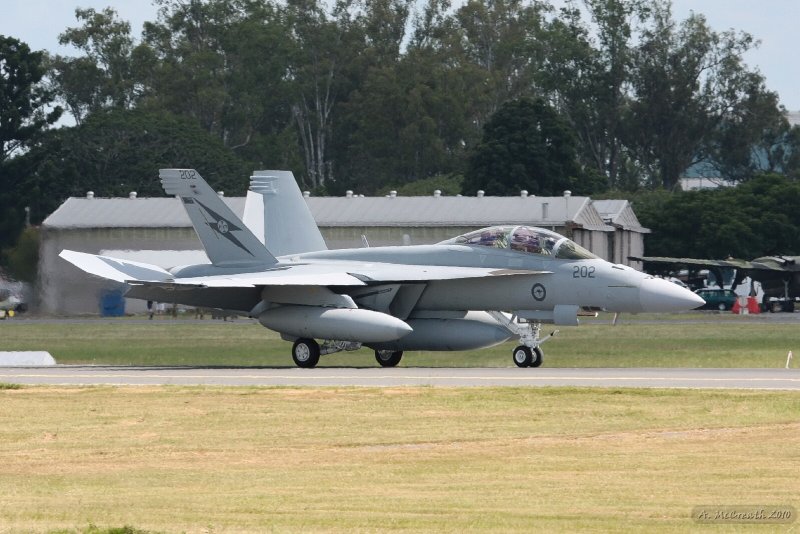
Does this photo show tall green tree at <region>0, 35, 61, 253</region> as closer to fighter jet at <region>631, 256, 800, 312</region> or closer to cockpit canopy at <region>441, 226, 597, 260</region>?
fighter jet at <region>631, 256, 800, 312</region>

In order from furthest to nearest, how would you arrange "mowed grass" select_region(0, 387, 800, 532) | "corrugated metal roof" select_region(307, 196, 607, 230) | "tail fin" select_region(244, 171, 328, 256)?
"corrugated metal roof" select_region(307, 196, 607, 230) < "tail fin" select_region(244, 171, 328, 256) < "mowed grass" select_region(0, 387, 800, 532)

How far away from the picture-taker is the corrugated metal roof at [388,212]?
215ft

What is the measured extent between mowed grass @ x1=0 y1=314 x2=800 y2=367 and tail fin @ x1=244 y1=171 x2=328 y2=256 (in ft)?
8.09

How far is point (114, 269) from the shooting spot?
99.6ft

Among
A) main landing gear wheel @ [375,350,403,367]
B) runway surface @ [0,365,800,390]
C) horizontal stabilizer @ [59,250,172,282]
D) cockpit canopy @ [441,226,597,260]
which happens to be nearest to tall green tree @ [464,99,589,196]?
horizontal stabilizer @ [59,250,172,282]

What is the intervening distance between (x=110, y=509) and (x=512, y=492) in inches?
131

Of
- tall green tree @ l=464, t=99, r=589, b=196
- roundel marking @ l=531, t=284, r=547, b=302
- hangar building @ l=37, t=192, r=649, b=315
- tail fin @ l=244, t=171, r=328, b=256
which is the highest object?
tall green tree @ l=464, t=99, r=589, b=196

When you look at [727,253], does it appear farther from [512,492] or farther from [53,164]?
[512,492]

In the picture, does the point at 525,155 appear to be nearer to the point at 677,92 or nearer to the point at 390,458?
the point at 677,92

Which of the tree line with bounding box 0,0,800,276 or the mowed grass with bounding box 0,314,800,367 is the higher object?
the tree line with bounding box 0,0,800,276

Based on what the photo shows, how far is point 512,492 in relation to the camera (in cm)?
1290

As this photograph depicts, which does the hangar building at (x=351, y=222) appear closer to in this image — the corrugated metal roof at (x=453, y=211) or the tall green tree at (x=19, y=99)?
the corrugated metal roof at (x=453, y=211)

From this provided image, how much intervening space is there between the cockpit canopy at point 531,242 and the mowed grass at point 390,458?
7441mm

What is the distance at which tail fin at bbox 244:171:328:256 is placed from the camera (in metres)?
33.8
